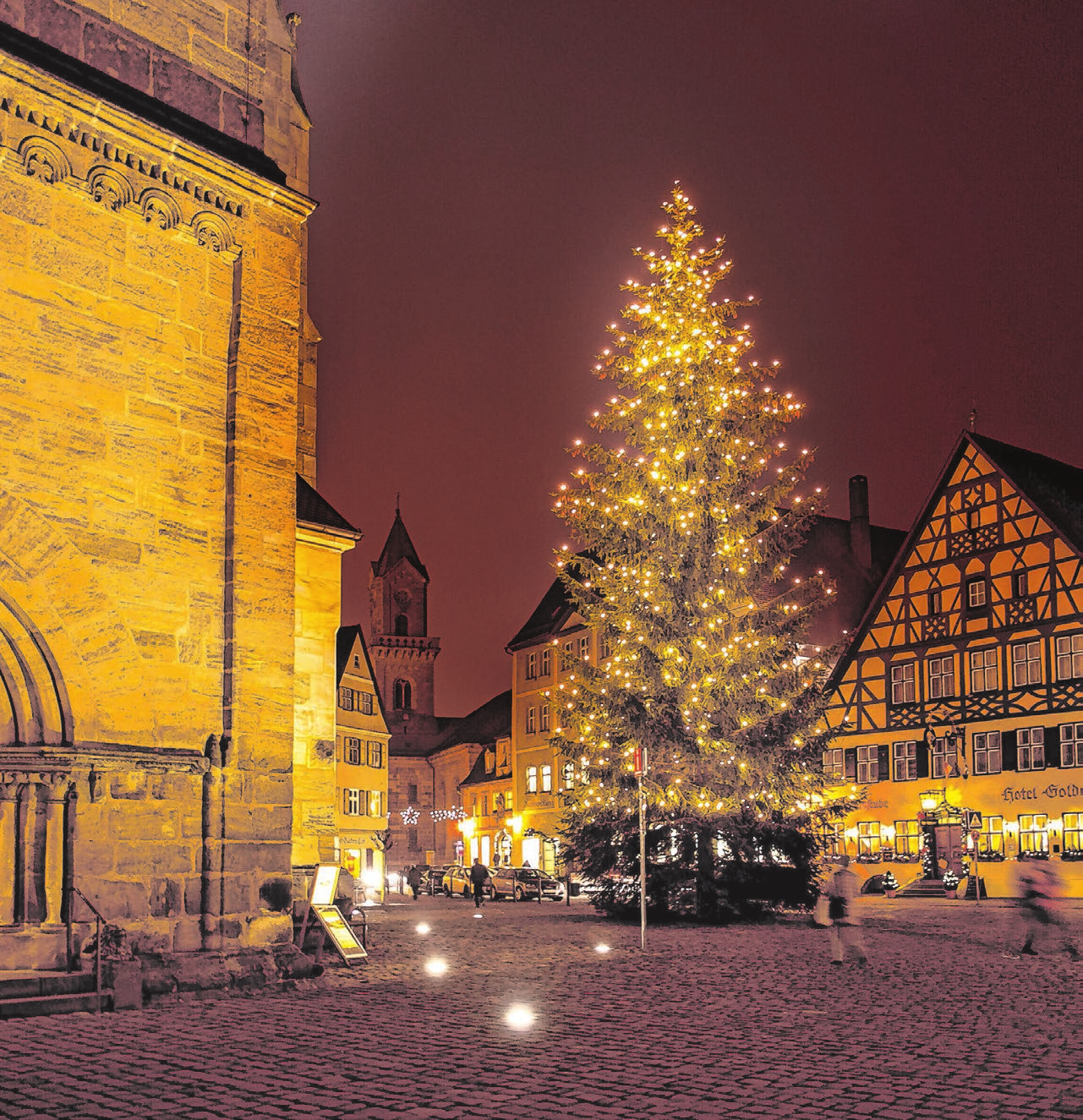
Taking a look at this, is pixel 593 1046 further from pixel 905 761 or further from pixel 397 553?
pixel 397 553

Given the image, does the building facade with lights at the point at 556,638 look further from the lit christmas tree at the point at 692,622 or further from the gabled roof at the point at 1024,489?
the lit christmas tree at the point at 692,622

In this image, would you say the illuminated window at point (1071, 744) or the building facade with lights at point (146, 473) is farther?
the illuminated window at point (1071, 744)

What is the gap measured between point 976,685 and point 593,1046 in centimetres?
3498

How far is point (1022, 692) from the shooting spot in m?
39.8

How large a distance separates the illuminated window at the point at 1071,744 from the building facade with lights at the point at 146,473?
96.7 ft

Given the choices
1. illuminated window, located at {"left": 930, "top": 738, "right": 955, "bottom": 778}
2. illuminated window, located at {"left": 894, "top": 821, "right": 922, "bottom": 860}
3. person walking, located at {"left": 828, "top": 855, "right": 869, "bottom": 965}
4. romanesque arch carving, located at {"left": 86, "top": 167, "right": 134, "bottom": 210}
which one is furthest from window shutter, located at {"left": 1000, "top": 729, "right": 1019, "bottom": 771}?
romanesque arch carving, located at {"left": 86, "top": 167, "right": 134, "bottom": 210}

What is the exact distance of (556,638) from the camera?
61219 millimetres

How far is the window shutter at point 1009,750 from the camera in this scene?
39781 millimetres

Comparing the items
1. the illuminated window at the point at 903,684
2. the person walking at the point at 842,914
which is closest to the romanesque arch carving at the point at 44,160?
the person walking at the point at 842,914

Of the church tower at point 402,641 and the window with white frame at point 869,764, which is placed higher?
the church tower at point 402,641

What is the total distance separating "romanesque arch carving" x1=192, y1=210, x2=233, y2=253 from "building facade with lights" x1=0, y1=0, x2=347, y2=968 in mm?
19

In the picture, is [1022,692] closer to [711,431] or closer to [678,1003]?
[711,431]

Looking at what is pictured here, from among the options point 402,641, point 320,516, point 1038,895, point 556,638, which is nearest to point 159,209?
point 320,516

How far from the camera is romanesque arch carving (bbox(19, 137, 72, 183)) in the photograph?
41.6ft
